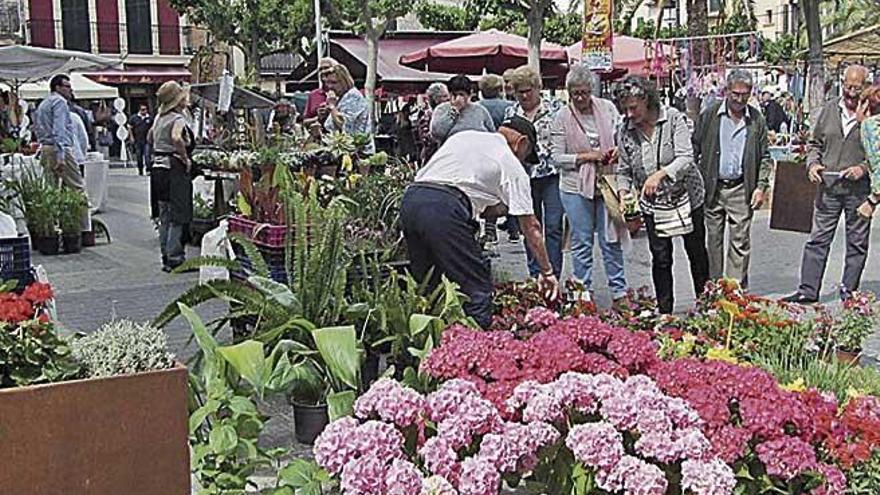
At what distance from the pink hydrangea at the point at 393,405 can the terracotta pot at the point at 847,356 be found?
2.62 meters

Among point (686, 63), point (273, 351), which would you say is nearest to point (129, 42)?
point (686, 63)

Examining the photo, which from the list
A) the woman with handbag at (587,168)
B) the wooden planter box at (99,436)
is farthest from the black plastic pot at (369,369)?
the woman with handbag at (587,168)

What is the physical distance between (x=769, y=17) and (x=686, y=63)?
50468 mm

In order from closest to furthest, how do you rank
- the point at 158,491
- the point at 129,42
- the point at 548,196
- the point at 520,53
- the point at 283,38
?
the point at 158,491 < the point at 548,196 < the point at 520,53 < the point at 283,38 < the point at 129,42

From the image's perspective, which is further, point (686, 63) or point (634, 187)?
point (686, 63)

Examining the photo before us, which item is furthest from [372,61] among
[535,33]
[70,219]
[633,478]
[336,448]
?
[633,478]

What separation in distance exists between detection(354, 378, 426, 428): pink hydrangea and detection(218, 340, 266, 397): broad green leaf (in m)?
0.76

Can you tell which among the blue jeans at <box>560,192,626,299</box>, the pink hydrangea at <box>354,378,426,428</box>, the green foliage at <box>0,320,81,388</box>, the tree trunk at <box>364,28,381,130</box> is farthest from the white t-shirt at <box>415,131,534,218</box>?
the tree trunk at <box>364,28,381,130</box>

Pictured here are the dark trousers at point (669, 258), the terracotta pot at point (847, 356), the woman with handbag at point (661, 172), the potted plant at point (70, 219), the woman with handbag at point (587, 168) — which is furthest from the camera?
the potted plant at point (70, 219)

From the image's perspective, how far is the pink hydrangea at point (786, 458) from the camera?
125 inches

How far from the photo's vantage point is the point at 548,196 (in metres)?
8.36

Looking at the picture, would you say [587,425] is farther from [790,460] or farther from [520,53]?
[520,53]

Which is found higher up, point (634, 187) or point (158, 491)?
point (634, 187)

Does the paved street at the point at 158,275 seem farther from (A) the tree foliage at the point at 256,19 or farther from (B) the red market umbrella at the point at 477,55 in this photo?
(A) the tree foliage at the point at 256,19
